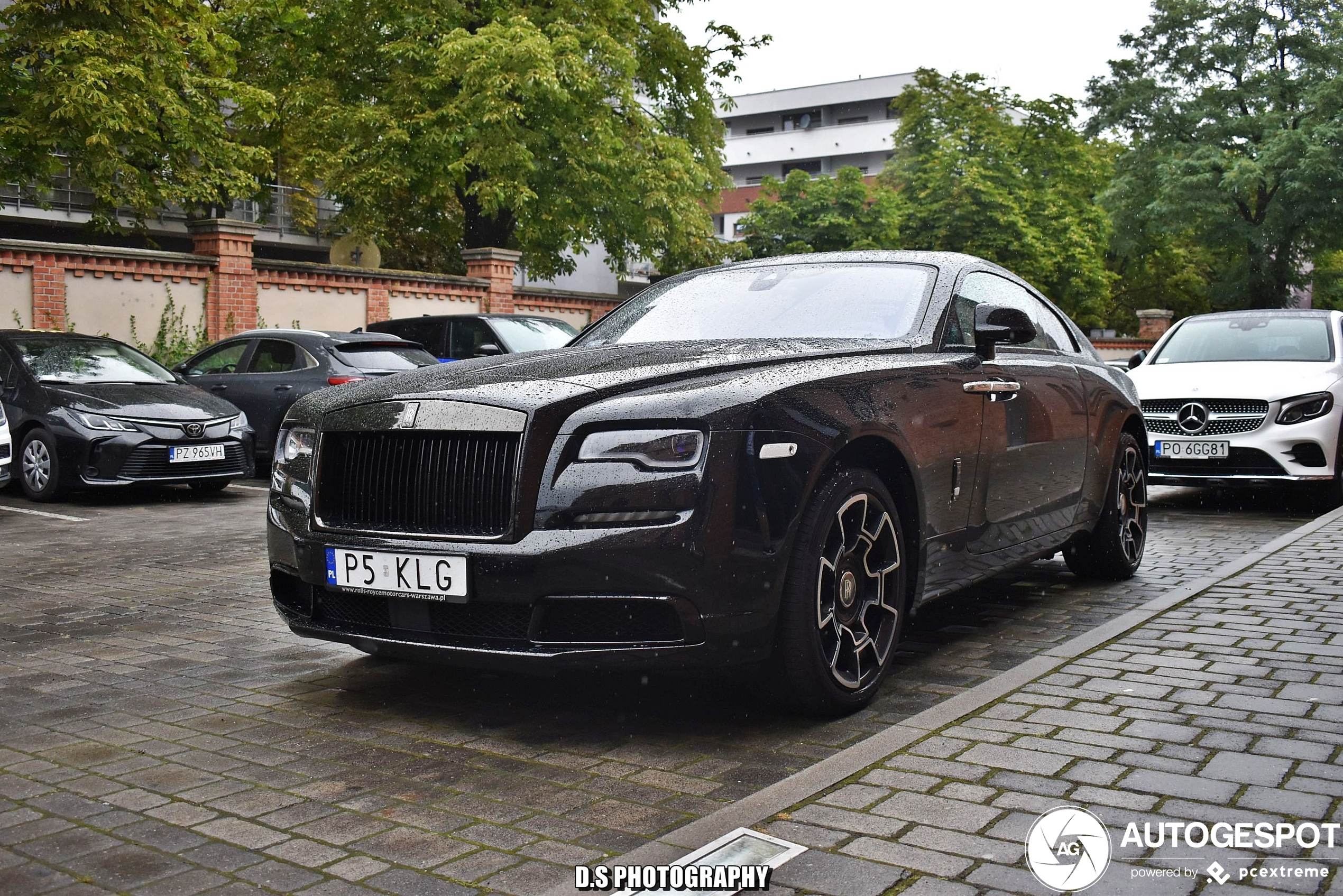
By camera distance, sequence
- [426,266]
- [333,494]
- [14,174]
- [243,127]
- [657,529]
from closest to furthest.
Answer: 1. [657,529]
2. [333,494]
3. [14,174]
4. [243,127]
5. [426,266]

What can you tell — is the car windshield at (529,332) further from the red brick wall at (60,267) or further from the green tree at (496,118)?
the green tree at (496,118)

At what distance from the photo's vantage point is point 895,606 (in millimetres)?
4621

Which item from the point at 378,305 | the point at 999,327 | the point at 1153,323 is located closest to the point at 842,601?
the point at 999,327

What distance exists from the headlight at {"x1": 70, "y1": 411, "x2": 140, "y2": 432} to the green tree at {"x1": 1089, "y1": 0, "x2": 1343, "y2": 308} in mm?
34509

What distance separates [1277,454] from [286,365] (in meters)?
9.63

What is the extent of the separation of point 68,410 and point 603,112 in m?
15.9

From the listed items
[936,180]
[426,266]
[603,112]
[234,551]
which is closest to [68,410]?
[234,551]

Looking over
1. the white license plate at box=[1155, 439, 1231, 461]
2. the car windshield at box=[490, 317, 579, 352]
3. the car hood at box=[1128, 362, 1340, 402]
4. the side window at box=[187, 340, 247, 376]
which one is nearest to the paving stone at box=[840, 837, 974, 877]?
the car hood at box=[1128, 362, 1340, 402]

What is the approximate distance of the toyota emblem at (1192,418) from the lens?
33.0 ft

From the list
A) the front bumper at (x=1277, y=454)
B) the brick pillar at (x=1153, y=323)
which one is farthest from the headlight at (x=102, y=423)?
the brick pillar at (x=1153, y=323)

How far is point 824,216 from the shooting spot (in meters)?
43.0

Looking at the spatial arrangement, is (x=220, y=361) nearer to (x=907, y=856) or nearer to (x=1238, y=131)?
(x=907, y=856)

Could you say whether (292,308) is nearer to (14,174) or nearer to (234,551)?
(14,174)

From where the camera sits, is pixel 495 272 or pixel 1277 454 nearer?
pixel 1277 454
